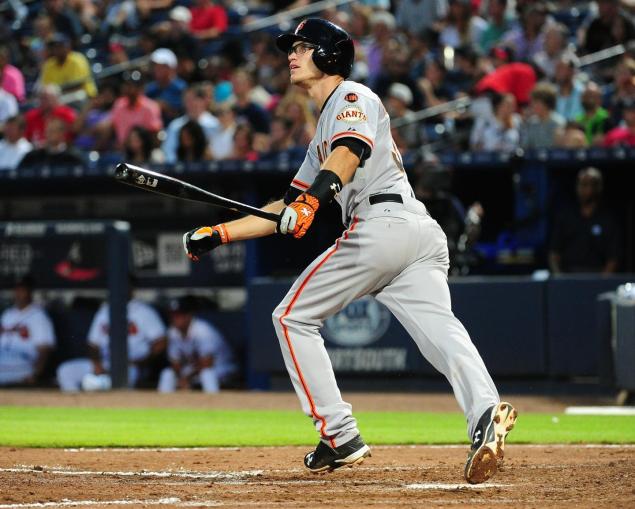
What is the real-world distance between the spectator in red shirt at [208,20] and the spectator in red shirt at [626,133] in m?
5.97

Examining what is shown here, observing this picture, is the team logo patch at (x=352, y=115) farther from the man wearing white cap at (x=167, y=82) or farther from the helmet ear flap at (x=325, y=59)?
the man wearing white cap at (x=167, y=82)

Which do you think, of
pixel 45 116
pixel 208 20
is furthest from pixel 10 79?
pixel 208 20

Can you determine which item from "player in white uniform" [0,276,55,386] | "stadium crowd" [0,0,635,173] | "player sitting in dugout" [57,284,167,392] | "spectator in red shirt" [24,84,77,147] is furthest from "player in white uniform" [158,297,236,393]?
"spectator in red shirt" [24,84,77,147]

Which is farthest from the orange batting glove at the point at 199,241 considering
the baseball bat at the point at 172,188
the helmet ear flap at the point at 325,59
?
the helmet ear flap at the point at 325,59

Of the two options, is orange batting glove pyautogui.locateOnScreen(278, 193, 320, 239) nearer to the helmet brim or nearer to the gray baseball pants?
the gray baseball pants

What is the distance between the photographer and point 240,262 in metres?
11.8

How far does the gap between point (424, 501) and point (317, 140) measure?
1589 millimetres

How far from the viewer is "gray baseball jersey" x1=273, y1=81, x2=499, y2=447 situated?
5.01m

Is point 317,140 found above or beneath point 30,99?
beneath

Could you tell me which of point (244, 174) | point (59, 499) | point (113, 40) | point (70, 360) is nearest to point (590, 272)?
point (244, 174)

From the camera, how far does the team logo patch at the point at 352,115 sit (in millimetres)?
5004

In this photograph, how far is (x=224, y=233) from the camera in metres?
5.21

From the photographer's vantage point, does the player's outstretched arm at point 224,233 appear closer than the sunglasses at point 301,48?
Yes

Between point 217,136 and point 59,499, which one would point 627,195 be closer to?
point 217,136
